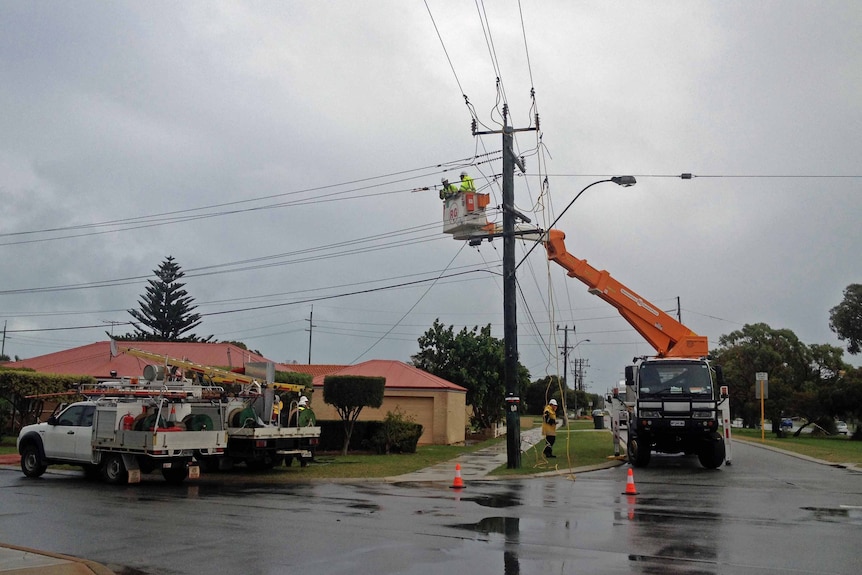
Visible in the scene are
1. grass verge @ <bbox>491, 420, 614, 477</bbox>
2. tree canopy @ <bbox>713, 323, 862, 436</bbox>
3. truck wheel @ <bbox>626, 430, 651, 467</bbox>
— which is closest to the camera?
grass verge @ <bbox>491, 420, 614, 477</bbox>

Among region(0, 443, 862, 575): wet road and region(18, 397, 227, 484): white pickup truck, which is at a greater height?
region(18, 397, 227, 484): white pickup truck

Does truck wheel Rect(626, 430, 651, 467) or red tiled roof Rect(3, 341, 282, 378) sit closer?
truck wheel Rect(626, 430, 651, 467)

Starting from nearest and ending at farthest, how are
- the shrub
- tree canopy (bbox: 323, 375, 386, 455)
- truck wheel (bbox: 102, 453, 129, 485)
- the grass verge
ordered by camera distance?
truck wheel (bbox: 102, 453, 129, 485) → the grass verge → tree canopy (bbox: 323, 375, 386, 455) → the shrub

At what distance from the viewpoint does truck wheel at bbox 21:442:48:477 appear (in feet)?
59.6

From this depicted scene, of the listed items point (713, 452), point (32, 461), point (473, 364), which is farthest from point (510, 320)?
point (473, 364)

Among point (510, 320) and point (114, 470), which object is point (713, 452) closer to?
point (510, 320)

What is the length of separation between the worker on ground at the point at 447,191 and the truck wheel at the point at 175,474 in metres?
10.7

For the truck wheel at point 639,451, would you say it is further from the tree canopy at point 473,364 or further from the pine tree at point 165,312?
the pine tree at point 165,312

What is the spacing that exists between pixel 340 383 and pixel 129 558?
16.4 m

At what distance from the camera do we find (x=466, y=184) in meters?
22.9

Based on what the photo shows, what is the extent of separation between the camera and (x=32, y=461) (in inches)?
721

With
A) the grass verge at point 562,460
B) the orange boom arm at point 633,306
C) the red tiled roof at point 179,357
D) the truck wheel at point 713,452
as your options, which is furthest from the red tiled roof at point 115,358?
the truck wheel at point 713,452

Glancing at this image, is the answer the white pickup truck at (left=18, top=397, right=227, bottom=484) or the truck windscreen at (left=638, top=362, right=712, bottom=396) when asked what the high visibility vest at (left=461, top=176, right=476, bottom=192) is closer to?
the truck windscreen at (left=638, top=362, right=712, bottom=396)

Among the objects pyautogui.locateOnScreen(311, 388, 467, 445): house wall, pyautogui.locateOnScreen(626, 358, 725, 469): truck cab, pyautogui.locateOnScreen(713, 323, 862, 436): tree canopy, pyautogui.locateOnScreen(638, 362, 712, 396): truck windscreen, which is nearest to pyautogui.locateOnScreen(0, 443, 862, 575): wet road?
pyautogui.locateOnScreen(626, 358, 725, 469): truck cab
